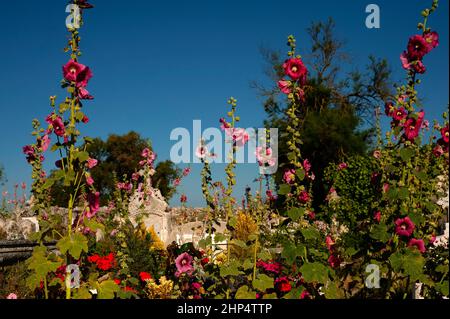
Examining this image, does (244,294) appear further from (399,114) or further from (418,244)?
(399,114)

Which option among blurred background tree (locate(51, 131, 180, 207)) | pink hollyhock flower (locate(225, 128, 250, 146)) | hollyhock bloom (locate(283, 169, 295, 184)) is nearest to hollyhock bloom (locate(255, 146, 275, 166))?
pink hollyhock flower (locate(225, 128, 250, 146))

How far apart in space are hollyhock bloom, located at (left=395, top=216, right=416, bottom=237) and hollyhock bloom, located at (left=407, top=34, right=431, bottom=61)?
3.69 feet

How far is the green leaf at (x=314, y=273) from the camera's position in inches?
120

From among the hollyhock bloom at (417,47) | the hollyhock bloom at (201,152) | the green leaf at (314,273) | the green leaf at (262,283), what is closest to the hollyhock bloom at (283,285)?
the green leaf at (262,283)

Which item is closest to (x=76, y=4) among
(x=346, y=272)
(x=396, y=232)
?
(x=396, y=232)

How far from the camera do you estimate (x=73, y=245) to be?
2824 mm

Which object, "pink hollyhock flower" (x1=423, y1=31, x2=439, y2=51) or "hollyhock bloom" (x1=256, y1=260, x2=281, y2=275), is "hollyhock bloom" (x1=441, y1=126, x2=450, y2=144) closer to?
"pink hollyhock flower" (x1=423, y1=31, x2=439, y2=51)

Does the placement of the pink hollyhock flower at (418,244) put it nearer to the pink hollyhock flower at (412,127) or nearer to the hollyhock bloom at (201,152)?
the pink hollyhock flower at (412,127)

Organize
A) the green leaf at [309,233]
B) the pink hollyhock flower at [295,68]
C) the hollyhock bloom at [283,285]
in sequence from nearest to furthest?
the green leaf at [309,233] → the pink hollyhock flower at [295,68] → the hollyhock bloom at [283,285]

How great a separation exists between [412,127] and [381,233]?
77cm

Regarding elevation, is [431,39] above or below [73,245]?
above

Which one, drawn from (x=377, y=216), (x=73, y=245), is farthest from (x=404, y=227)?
(x=73, y=245)

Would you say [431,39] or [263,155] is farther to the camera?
[263,155]

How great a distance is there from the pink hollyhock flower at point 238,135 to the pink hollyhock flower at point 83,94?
97 centimetres
